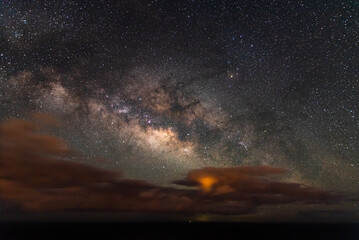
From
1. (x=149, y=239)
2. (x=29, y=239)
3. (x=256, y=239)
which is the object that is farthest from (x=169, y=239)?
(x=29, y=239)

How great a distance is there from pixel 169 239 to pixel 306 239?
130 feet

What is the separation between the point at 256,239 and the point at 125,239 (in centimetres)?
3612

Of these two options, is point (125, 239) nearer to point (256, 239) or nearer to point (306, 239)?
point (256, 239)

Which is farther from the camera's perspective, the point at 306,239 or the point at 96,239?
the point at 306,239

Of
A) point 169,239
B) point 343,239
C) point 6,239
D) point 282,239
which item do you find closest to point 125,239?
point 169,239

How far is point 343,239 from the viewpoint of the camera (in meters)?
81.5

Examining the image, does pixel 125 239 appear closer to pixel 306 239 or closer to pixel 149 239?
pixel 149 239

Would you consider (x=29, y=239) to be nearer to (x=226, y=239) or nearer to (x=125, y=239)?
(x=125, y=239)

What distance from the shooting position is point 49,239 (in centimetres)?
7712

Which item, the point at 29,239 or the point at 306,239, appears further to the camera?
the point at 306,239

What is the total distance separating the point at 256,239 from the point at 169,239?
2429cm

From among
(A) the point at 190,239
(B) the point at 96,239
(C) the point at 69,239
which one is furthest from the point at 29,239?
(A) the point at 190,239

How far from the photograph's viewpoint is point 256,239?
80562mm

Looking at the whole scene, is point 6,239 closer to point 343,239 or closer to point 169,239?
point 169,239
